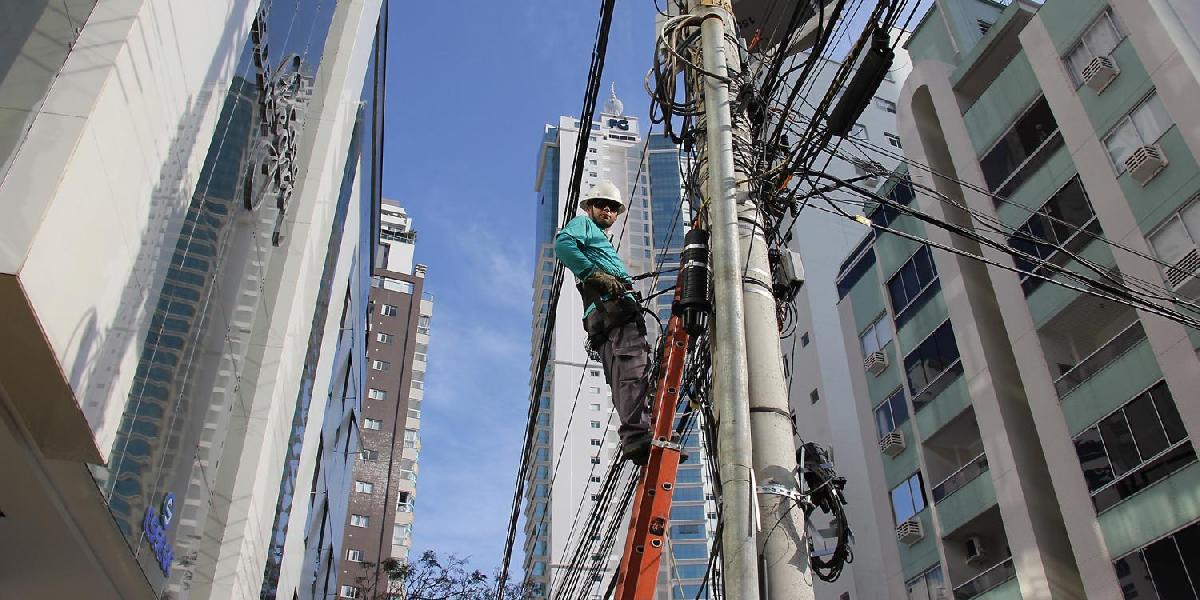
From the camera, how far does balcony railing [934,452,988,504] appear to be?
22.1 metres

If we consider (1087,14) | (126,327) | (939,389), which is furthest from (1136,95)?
(126,327)

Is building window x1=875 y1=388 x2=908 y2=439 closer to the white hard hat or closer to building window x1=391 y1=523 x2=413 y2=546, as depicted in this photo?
the white hard hat

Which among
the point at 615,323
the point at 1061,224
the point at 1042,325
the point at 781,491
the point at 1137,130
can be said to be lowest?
the point at 781,491

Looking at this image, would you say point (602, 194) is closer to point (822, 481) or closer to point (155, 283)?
point (822, 481)

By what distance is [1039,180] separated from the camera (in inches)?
837

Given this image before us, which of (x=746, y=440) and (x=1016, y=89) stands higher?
(x=1016, y=89)

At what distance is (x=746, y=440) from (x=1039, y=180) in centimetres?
1938

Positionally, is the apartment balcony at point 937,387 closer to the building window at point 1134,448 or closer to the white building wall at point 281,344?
the building window at point 1134,448

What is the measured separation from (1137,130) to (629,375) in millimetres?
17192

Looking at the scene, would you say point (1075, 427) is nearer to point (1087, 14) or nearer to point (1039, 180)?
point (1039, 180)

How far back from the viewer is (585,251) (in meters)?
6.74

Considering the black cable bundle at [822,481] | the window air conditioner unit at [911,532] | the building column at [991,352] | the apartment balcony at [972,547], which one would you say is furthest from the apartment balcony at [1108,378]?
the black cable bundle at [822,481]

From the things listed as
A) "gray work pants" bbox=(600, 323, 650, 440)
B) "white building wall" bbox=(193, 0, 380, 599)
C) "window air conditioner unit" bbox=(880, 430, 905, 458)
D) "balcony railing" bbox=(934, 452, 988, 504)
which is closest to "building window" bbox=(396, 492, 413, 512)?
"window air conditioner unit" bbox=(880, 430, 905, 458)

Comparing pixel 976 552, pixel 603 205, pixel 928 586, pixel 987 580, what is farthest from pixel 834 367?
pixel 603 205
